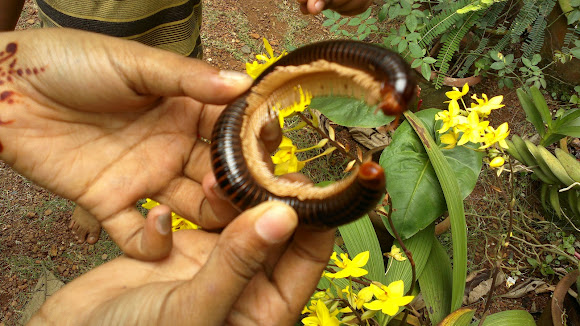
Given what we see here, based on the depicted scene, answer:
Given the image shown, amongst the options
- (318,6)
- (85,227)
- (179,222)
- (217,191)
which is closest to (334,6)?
(318,6)

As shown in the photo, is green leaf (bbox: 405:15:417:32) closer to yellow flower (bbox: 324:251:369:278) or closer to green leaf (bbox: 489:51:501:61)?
green leaf (bbox: 489:51:501:61)

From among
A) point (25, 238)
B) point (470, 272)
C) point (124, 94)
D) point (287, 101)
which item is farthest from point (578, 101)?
point (25, 238)

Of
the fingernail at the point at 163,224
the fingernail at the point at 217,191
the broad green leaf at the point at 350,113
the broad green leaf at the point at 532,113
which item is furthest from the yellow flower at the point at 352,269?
the broad green leaf at the point at 532,113

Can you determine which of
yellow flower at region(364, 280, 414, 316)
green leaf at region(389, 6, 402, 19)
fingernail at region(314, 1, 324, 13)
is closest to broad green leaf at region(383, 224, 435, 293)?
yellow flower at region(364, 280, 414, 316)

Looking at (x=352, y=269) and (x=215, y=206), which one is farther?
(x=215, y=206)

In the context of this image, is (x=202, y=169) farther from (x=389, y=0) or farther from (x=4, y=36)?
(x=389, y=0)

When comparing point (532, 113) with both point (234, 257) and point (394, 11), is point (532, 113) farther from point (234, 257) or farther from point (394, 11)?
point (234, 257)

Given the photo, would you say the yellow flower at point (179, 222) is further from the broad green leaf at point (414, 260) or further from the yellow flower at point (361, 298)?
the broad green leaf at point (414, 260)
